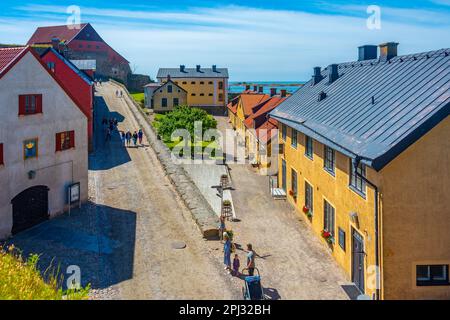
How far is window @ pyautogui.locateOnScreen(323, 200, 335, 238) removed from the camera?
2144 centimetres


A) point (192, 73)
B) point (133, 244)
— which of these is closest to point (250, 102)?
point (192, 73)

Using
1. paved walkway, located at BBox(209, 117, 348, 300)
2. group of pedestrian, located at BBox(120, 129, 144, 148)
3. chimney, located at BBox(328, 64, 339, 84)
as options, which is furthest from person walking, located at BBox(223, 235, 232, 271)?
group of pedestrian, located at BBox(120, 129, 144, 148)

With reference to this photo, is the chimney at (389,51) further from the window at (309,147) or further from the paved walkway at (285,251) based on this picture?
the paved walkway at (285,251)

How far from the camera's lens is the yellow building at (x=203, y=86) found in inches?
3637

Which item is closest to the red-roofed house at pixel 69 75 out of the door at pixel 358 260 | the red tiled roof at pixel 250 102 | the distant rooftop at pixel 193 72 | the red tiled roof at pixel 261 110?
the red tiled roof at pixel 261 110

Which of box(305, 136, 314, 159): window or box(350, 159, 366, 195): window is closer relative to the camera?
box(350, 159, 366, 195): window

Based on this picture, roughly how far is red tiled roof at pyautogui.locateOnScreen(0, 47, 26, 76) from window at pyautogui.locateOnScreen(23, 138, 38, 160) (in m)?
3.81

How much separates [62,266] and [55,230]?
4.97m

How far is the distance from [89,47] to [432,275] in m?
99.9

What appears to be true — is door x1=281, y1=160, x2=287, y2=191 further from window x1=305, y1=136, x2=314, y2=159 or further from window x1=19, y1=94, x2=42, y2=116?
window x1=19, y1=94, x2=42, y2=116

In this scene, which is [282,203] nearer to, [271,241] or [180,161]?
[271,241]

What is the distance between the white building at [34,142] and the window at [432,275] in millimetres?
18527

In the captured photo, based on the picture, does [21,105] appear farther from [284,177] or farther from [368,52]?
[368,52]
